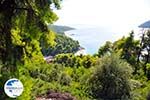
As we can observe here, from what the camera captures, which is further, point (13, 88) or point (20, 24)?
point (20, 24)

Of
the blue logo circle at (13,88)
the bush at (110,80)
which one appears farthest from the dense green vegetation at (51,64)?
the blue logo circle at (13,88)

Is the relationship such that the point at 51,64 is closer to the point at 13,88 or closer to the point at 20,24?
the point at 20,24

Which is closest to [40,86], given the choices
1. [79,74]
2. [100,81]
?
[100,81]

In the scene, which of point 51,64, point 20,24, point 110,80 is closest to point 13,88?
point 20,24

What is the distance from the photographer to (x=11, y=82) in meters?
9.65

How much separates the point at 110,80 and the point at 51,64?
16.7 feet

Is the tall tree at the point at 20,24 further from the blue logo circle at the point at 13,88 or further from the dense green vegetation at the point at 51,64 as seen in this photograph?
the blue logo circle at the point at 13,88

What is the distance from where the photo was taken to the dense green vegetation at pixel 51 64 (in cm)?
960

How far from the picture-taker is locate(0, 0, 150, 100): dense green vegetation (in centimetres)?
960

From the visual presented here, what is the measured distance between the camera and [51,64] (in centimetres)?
2666

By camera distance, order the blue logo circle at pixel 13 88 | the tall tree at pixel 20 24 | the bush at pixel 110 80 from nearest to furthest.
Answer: the blue logo circle at pixel 13 88 < the tall tree at pixel 20 24 < the bush at pixel 110 80

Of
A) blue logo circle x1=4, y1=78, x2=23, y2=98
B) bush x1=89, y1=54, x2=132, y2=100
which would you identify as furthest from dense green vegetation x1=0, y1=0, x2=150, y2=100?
blue logo circle x1=4, y1=78, x2=23, y2=98

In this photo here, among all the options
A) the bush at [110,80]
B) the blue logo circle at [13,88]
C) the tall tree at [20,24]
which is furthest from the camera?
the bush at [110,80]

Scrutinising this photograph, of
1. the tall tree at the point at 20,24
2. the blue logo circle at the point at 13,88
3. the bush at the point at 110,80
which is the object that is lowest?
the bush at the point at 110,80
